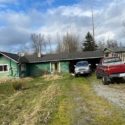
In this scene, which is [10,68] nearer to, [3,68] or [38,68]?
[3,68]

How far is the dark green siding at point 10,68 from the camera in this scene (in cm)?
4919

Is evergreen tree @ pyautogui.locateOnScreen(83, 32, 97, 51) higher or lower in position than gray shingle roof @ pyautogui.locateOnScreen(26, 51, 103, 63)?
higher

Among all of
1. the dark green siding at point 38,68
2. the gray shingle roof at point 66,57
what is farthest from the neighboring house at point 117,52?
the dark green siding at point 38,68

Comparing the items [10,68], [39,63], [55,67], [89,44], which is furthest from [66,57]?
[89,44]

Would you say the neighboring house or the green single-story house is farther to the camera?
the green single-story house

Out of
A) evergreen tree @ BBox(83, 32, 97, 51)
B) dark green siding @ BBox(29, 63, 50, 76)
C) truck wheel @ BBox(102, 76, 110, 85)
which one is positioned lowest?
truck wheel @ BBox(102, 76, 110, 85)

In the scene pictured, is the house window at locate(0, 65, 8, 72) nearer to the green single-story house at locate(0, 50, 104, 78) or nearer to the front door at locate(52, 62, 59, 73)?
the green single-story house at locate(0, 50, 104, 78)

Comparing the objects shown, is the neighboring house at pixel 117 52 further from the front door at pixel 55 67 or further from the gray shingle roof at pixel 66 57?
the front door at pixel 55 67

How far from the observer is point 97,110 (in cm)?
1309

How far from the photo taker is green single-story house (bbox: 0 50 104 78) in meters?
49.5

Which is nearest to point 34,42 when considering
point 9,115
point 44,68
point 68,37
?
point 68,37

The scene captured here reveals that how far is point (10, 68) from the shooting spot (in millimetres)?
49438

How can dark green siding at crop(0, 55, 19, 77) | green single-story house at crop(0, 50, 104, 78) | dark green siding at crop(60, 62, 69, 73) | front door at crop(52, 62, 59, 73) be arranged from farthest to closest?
front door at crop(52, 62, 59, 73)
dark green siding at crop(60, 62, 69, 73)
green single-story house at crop(0, 50, 104, 78)
dark green siding at crop(0, 55, 19, 77)

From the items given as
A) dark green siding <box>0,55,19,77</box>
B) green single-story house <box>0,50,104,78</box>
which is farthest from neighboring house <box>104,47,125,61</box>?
dark green siding <box>0,55,19,77</box>
